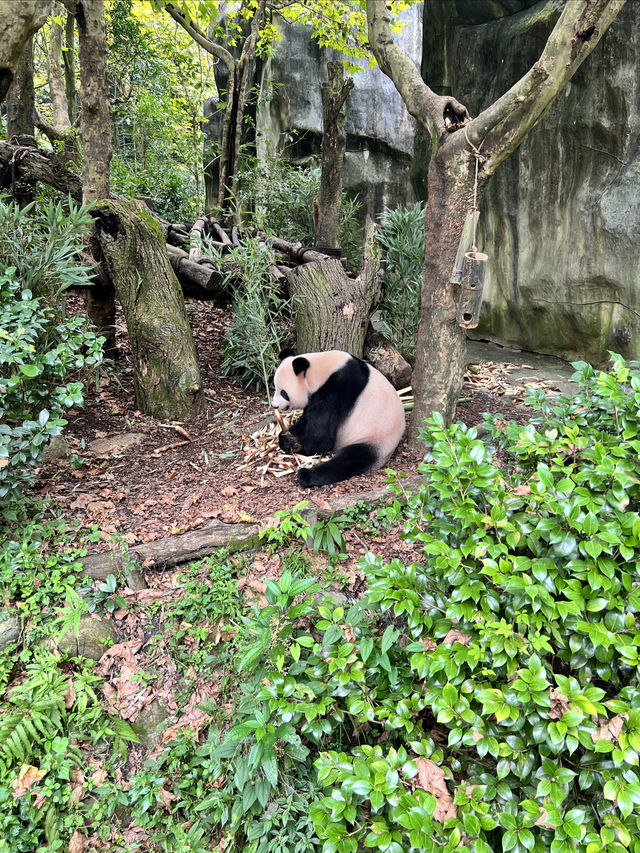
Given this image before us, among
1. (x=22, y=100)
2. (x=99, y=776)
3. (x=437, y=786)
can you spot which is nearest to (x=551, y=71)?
(x=437, y=786)

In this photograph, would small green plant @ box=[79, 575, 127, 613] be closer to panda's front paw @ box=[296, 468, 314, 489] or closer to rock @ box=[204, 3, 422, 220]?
panda's front paw @ box=[296, 468, 314, 489]

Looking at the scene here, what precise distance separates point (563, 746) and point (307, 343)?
12.3ft

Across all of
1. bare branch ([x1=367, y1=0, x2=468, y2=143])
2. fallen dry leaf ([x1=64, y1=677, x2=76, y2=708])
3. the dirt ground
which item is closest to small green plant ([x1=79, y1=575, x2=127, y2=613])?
the dirt ground

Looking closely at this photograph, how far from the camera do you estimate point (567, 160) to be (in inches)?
239

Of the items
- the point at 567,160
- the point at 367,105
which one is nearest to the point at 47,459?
the point at 567,160

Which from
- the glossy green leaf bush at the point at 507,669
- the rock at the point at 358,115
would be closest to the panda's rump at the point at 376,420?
the glossy green leaf bush at the point at 507,669

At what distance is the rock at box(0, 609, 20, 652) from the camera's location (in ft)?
8.79

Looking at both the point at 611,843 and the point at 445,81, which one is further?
the point at 445,81

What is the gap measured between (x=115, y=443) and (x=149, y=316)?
3.48ft

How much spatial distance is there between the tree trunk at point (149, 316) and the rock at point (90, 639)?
1.92 meters

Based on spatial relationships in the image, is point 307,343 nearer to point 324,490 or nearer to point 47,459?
point 324,490

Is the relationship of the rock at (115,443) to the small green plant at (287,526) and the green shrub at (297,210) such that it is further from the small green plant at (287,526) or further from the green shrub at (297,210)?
the green shrub at (297,210)

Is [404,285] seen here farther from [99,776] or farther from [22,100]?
[22,100]

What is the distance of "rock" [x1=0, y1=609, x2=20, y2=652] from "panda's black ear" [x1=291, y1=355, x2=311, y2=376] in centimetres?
227
